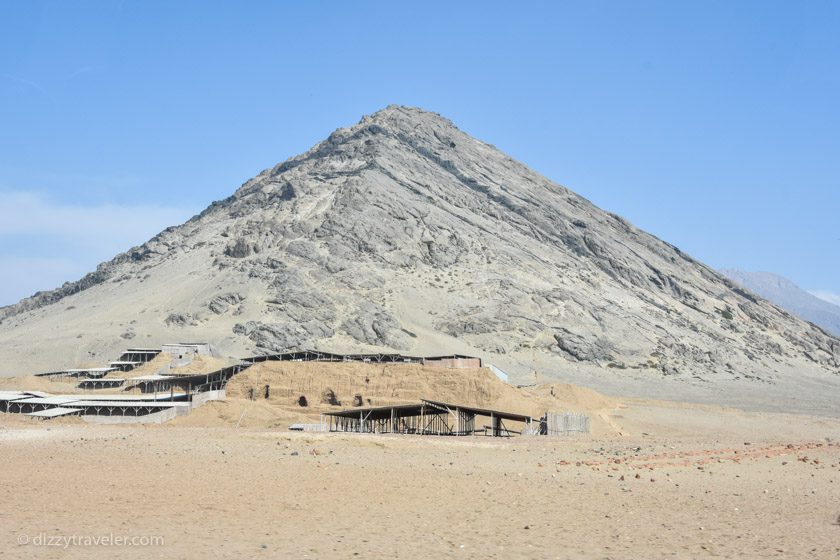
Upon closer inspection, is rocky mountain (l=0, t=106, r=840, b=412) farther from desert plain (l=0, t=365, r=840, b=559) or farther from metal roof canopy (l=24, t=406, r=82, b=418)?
desert plain (l=0, t=365, r=840, b=559)

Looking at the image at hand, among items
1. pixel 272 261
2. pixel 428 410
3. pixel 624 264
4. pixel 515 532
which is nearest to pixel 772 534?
pixel 515 532

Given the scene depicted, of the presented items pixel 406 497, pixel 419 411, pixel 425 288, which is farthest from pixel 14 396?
pixel 425 288

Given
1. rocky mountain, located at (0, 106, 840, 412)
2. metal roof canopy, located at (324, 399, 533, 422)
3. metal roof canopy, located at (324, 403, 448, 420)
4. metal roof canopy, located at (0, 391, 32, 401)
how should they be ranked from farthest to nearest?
rocky mountain, located at (0, 106, 840, 412)
metal roof canopy, located at (0, 391, 32, 401)
metal roof canopy, located at (324, 403, 448, 420)
metal roof canopy, located at (324, 399, 533, 422)

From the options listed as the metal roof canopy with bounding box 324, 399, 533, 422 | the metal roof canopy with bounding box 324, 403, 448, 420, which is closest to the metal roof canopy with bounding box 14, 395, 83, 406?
the metal roof canopy with bounding box 324, 403, 448, 420

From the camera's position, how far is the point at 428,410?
140 ft

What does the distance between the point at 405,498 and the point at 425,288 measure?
9015 cm

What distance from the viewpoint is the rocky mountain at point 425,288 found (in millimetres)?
94188

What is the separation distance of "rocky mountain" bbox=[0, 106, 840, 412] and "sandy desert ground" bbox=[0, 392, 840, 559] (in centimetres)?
5737

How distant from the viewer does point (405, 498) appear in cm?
1989

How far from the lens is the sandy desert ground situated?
574 inches

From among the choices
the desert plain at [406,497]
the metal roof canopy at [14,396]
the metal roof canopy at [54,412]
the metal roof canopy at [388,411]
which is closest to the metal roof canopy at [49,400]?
the metal roof canopy at [14,396]

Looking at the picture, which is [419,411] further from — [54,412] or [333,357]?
[54,412]

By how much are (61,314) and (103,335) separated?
74.4ft

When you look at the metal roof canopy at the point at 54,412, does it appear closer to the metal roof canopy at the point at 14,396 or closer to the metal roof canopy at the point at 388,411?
the metal roof canopy at the point at 14,396
